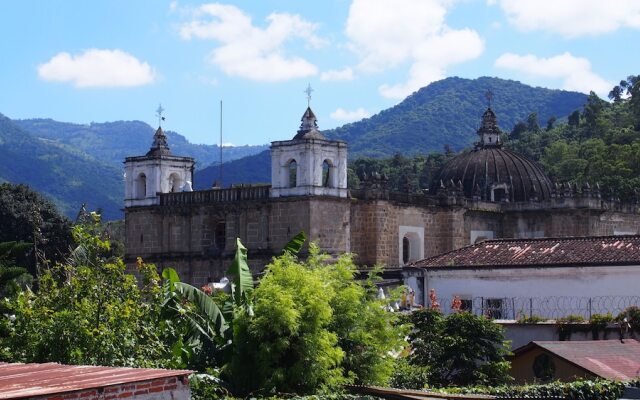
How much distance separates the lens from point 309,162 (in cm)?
4278

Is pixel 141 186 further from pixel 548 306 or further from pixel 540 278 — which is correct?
pixel 548 306

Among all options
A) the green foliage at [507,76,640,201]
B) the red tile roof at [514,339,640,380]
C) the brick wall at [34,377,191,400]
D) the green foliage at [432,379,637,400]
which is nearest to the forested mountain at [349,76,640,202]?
the green foliage at [507,76,640,201]

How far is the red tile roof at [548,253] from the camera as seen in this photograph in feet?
90.5

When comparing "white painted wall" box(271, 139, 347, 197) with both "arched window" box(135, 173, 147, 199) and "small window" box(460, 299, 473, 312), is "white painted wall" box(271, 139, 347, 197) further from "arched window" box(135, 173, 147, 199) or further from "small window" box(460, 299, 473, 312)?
"small window" box(460, 299, 473, 312)

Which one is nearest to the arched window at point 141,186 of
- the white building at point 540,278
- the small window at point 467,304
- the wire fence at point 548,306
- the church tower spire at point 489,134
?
the church tower spire at point 489,134

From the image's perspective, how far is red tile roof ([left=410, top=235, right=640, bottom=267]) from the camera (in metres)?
27.6

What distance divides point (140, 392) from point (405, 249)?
35.2 meters

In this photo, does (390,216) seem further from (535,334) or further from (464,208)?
(535,334)

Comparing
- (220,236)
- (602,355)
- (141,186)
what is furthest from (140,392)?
(141,186)

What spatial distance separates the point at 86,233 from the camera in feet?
63.2

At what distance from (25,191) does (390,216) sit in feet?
81.7

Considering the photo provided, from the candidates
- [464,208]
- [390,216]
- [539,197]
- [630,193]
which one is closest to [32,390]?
[390,216]

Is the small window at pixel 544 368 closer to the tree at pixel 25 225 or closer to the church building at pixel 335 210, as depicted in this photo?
the church building at pixel 335 210

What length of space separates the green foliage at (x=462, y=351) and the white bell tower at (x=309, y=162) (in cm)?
2142
